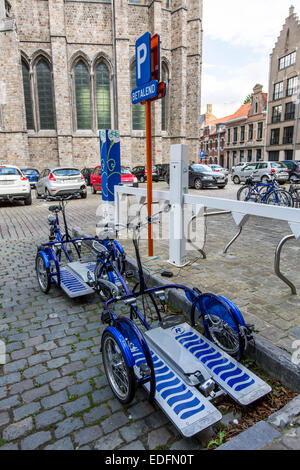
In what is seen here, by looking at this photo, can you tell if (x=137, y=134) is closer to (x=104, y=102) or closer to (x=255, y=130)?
(x=104, y=102)

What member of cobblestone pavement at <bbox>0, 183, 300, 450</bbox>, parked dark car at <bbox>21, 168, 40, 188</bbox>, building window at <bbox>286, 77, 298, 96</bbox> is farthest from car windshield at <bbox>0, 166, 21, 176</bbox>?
building window at <bbox>286, 77, 298, 96</bbox>

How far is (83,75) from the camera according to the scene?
2955 cm

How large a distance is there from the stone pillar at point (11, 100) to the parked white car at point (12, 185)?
14.2 m

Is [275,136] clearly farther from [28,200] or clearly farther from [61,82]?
[28,200]

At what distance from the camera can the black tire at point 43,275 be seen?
14.6 ft

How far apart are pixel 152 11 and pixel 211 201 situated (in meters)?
31.9

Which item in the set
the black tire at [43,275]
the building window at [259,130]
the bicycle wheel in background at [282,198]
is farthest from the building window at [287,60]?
the black tire at [43,275]

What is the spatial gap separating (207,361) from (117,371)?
30.2 inches

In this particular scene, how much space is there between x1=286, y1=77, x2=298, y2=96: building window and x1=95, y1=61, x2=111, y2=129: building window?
21.6 m

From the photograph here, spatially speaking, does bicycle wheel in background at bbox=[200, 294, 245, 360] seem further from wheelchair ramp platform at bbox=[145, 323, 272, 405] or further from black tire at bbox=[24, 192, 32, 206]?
black tire at bbox=[24, 192, 32, 206]

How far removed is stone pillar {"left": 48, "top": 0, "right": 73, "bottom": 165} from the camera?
26484 mm

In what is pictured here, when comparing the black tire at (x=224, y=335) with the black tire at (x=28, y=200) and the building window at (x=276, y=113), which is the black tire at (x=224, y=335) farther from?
the building window at (x=276, y=113)

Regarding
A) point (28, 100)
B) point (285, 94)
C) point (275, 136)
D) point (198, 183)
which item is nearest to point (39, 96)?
point (28, 100)

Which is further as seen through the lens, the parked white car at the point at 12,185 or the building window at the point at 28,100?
the building window at the point at 28,100
